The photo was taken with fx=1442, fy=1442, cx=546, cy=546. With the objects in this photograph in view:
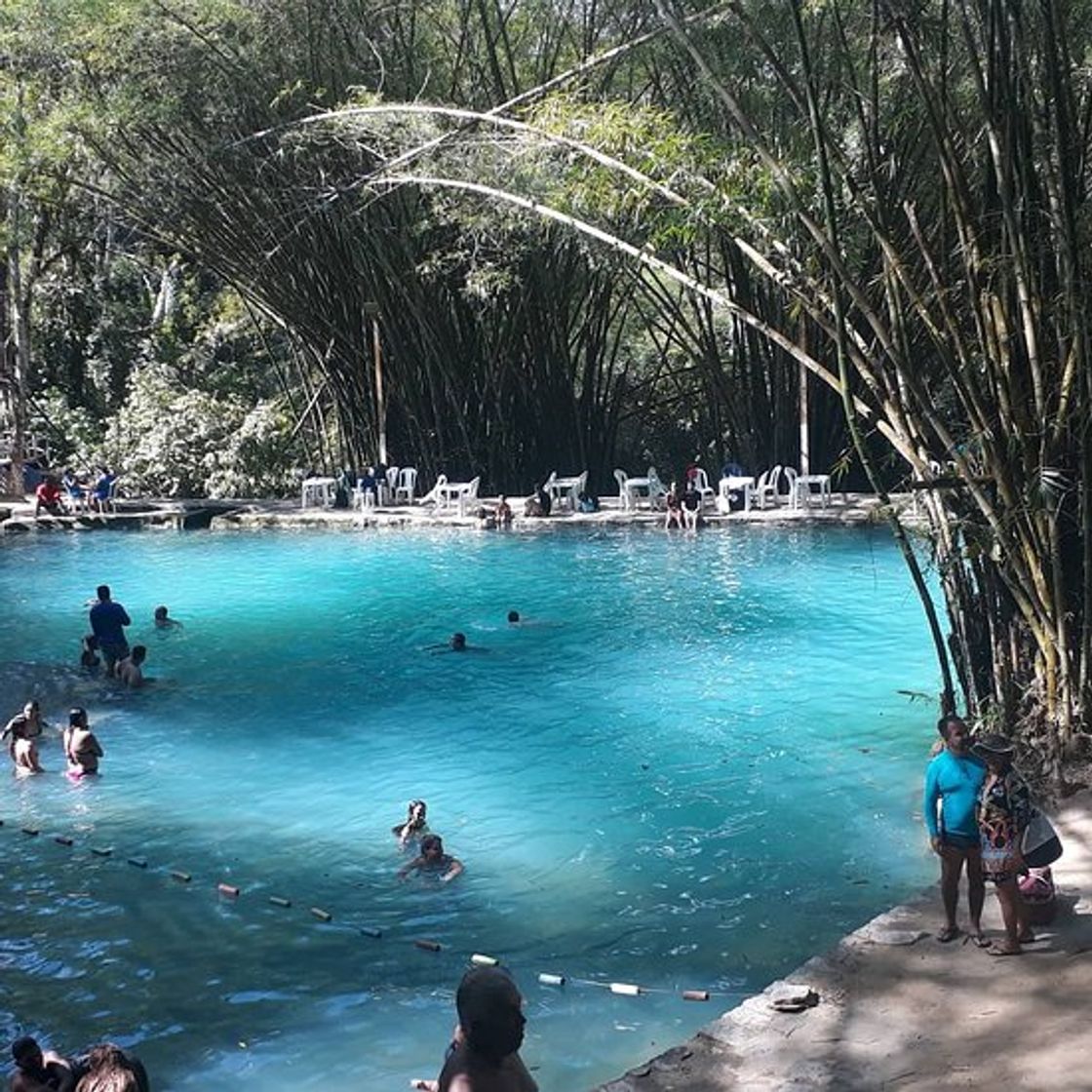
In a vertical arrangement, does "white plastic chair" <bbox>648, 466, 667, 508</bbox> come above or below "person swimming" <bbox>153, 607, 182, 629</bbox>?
above

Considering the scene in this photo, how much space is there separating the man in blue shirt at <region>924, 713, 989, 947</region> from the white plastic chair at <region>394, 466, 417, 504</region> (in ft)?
60.4

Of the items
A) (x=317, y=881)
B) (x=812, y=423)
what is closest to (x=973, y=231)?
(x=317, y=881)

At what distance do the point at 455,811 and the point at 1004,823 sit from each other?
4361 mm

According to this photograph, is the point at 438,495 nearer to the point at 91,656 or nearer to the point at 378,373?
the point at 378,373

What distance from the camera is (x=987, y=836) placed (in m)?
5.58

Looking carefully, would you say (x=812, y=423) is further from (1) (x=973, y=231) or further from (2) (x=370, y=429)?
(1) (x=973, y=231)

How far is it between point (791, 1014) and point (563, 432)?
769 inches

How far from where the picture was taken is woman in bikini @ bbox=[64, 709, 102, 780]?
993cm

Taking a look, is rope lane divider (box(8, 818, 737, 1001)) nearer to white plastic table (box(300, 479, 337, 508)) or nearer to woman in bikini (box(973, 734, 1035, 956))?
woman in bikini (box(973, 734, 1035, 956))

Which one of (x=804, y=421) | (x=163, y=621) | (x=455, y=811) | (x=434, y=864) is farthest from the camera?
(x=804, y=421)

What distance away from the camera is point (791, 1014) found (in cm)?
525

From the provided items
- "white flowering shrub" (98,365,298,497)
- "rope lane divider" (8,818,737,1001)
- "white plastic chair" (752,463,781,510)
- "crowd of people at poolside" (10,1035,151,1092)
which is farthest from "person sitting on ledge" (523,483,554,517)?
"crowd of people at poolside" (10,1035,151,1092)

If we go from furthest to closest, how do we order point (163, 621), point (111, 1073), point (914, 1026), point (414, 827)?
1. point (163, 621)
2. point (414, 827)
3. point (914, 1026)
4. point (111, 1073)

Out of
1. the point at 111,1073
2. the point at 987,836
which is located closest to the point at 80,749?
the point at 111,1073
